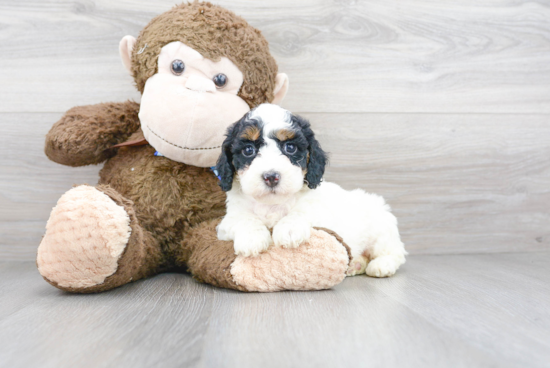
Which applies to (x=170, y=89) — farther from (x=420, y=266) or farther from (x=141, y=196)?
(x=420, y=266)

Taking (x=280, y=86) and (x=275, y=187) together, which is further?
(x=280, y=86)

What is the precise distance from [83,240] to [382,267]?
0.93 m

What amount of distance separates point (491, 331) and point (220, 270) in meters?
0.67

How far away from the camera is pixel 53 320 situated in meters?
0.98

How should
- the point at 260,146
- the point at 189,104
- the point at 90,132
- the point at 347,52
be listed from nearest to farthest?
1. the point at 260,146
2. the point at 189,104
3. the point at 90,132
4. the point at 347,52

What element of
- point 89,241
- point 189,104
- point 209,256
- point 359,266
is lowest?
point 359,266

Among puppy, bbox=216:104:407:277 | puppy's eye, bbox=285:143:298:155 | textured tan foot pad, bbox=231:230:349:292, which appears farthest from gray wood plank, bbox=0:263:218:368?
puppy's eye, bbox=285:143:298:155

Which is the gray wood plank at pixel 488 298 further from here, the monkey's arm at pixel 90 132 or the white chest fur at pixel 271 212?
the monkey's arm at pixel 90 132

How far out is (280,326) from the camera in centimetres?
93

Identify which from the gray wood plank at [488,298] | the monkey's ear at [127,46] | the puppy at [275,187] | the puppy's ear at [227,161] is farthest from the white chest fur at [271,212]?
the monkey's ear at [127,46]

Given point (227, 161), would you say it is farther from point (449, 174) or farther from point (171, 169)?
point (449, 174)

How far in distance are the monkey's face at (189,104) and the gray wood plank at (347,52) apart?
486 mm

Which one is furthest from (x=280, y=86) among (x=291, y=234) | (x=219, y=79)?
(x=291, y=234)

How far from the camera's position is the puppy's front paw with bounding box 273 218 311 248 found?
117cm
